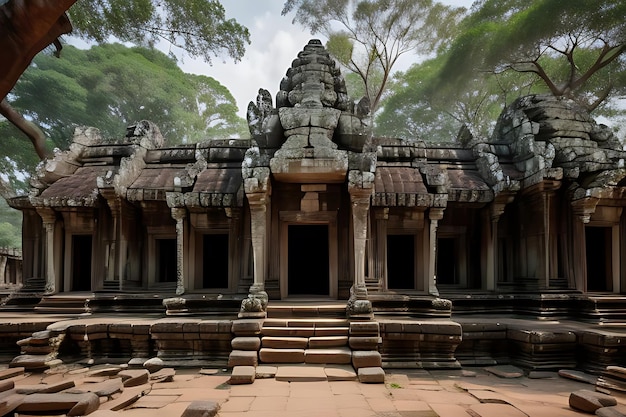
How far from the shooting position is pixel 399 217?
9242mm

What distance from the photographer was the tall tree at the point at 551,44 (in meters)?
14.3

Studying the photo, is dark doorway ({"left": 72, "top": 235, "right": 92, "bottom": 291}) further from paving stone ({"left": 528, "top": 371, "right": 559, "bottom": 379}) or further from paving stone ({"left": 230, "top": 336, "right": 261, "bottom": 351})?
paving stone ({"left": 528, "top": 371, "right": 559, "bottom": 379})

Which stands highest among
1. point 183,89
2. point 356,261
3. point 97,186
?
point 183,89

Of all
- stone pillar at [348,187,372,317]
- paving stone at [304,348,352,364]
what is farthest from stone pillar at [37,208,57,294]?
stone pillar at [348,187,372,317]

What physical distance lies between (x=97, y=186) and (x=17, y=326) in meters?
3.31

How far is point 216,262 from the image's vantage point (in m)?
10.2

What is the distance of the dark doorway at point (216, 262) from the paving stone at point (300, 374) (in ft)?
14.6

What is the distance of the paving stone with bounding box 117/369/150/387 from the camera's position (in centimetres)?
559

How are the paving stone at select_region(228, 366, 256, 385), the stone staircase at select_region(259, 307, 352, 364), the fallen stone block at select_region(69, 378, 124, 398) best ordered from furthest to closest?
1. the stone staircase at select_region(259, 307, 352, 364)
2. the paving stone at select_region(228, 366, 256, 385)
3. the fallen stone block at select_region(69, 378, 124, 398)

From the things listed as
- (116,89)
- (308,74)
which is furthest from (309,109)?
(116,89)

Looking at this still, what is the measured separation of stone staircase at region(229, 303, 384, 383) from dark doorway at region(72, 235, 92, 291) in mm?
6239

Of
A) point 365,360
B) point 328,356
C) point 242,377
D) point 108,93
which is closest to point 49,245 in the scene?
point 242,377

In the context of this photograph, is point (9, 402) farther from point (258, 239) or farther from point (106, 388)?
point (258, 239)

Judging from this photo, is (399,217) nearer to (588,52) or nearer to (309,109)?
(309,109)
